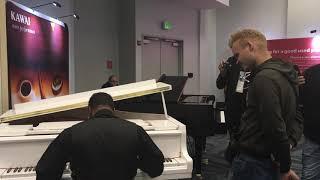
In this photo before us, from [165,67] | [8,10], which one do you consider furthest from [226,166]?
[165,67]

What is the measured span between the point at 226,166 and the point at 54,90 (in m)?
2.60

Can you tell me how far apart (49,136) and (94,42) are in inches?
232

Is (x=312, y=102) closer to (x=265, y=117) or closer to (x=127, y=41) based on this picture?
(x=265, y=117)

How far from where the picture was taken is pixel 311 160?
3.18m

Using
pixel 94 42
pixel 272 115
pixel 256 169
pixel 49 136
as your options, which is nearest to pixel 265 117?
pixel 272 115

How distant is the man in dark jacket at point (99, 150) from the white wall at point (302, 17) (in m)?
7.56

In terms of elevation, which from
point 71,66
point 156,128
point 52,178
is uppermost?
point 71,66

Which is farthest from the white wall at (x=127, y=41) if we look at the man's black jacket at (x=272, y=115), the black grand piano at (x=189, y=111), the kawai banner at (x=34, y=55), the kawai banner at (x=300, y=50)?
the man's black jacket at (x=272, y=115)

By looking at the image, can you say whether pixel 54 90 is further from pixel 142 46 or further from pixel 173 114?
pixel 142 46

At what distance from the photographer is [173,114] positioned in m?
4.43

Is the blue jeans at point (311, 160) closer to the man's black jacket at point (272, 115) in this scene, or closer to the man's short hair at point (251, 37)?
the man's black jacket at point (272, 115)

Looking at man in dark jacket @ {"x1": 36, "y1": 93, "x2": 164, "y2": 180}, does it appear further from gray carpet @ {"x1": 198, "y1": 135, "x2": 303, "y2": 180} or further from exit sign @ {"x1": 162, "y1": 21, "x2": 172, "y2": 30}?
exit sign @ {"x1": 162, "y1": 21, "x2": 172, "y2": 30}

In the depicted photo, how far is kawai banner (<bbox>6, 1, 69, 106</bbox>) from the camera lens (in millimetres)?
3035

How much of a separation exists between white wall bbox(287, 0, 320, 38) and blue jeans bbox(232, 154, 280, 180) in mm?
7150
